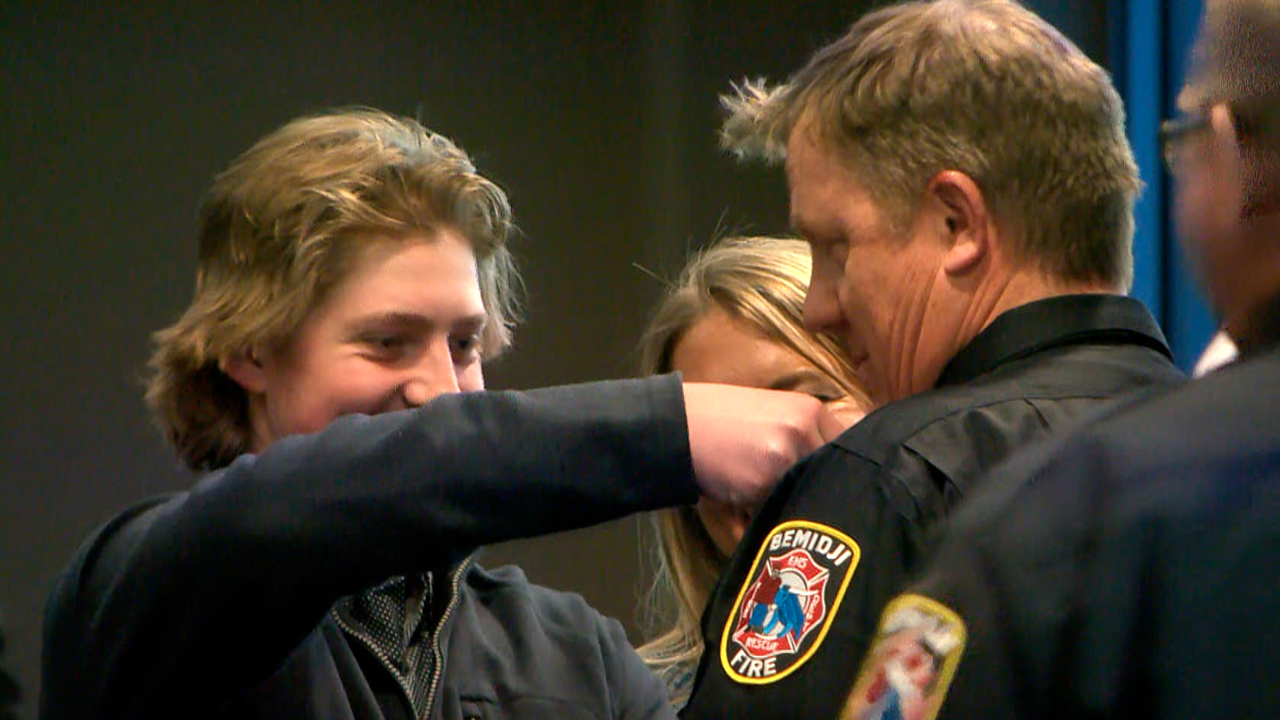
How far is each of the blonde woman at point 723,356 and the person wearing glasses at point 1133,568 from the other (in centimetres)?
124

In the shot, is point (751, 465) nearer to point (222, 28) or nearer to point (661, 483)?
point (661, 483)

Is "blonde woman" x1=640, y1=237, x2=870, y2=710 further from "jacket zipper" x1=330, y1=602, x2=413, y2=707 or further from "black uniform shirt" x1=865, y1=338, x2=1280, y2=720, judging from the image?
"black uniform shirt" x1=865, y1=338, x2=1280, y2=720

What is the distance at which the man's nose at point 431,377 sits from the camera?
145 centimetres

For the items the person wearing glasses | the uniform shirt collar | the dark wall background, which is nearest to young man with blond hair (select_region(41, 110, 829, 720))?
the uniform shirt collar

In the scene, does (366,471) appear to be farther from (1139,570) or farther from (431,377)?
(1139,570)

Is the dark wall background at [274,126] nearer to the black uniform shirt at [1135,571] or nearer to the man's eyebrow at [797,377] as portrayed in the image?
the man's eyebrow at [797,377]

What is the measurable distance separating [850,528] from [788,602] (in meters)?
0.07

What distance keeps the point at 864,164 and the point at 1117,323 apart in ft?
0.77

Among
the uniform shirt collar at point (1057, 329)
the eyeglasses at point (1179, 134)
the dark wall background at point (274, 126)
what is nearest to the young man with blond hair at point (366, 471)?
the uniform shirt collar at point (1057, 329)

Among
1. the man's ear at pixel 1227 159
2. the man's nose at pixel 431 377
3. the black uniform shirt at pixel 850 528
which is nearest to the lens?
the man's ear at pixel 1227 159

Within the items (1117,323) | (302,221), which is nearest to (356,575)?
(302,221)

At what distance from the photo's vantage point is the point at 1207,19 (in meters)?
0.77

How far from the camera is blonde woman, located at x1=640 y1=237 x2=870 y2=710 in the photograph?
2035 millimetres

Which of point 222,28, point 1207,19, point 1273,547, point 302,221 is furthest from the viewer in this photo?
point 222,28
